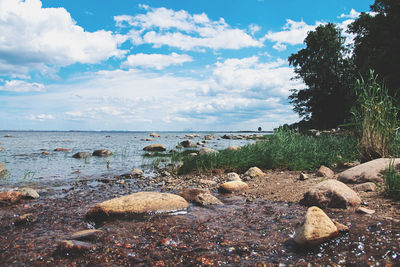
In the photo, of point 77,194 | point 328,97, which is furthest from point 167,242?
point 328,97

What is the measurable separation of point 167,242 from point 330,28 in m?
35.4

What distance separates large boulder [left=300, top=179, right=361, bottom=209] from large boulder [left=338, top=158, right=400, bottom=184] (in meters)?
1.37

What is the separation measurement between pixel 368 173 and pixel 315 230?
352 cm

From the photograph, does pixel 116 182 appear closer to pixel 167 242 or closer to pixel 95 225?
pixel 95 225

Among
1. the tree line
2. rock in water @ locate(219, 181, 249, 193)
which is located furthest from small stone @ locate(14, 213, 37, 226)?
the tree line

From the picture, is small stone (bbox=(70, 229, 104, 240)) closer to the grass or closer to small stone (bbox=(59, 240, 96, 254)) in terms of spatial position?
small stone (bbox=(59, 240, 96, 254))

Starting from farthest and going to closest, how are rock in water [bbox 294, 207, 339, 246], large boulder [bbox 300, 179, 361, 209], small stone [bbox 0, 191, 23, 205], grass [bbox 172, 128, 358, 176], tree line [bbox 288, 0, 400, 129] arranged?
tree line [bbox 288, 0, 400, 129]
grass [bbox 172, 128, 358, 176]
small stone [bbox 0, 191, 23, 205]
large boulder [bbox 300, 179, 361, 209]
rock in water [bbox 294, 207, 339, 246]

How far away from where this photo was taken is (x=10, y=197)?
18.1 ft

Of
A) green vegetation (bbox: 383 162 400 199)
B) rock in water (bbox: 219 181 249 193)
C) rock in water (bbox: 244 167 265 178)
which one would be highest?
green vegetation (bbox: 383 162 400 199)

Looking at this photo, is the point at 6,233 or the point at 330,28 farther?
the point at 330,28

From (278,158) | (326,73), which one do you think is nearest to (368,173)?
(278,158)

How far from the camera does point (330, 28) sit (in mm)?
31719

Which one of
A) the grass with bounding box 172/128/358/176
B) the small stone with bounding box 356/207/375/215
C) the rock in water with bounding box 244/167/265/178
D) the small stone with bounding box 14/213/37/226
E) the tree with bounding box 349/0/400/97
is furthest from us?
the tree with bounding box 349/0/400/97

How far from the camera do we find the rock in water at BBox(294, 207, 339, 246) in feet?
9.89
